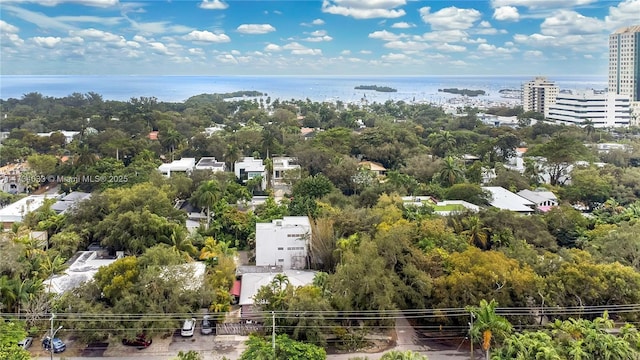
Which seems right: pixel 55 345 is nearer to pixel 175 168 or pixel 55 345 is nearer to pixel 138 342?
pixel 138 342

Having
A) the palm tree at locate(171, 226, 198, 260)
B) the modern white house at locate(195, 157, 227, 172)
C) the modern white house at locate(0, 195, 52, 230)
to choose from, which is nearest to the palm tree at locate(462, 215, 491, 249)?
the palm tree at locate(171, 226, 198, 260)

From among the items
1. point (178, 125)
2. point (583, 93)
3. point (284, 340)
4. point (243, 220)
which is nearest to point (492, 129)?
point (583, 93)

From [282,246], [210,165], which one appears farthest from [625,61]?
[282,246]

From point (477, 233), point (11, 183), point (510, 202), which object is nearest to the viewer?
point (477, 233)

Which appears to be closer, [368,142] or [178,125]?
[368,142]

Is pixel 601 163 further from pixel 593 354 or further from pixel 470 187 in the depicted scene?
pixel 593 354

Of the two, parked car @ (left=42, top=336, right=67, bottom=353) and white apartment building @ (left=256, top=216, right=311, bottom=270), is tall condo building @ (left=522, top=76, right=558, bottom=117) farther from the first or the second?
parked car @ (left=42, top=336, right=67, bottom=353)
